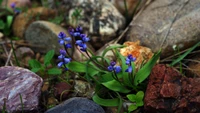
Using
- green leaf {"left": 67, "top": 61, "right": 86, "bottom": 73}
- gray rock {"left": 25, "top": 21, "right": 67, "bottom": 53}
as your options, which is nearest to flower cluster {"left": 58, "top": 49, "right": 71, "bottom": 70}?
green leaf {"left": 67, "top": 61, "right": 86, "bottom": 73}

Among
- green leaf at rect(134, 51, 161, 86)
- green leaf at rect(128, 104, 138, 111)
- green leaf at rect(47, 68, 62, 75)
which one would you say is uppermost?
green leaf at rect(134, 51, 161, 86)

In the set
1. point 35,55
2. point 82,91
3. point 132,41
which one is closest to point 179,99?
point 82,91

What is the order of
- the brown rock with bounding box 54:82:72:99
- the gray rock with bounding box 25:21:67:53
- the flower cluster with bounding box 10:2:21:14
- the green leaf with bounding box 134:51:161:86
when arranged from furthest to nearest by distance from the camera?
the flower cluster with bounding box 10:2:21:14 < the gray rock with bounding box 25:21:67:53 < the brown rock with bounding box 54:82:72:99 < the green leaf with bounding box 134:51:161:86

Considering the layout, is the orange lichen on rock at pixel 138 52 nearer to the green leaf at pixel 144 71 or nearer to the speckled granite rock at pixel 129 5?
the green leaf at pixel 144 71

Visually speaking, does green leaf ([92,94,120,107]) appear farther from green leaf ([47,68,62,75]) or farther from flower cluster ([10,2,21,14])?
flower cluster ([10,2,21,14])

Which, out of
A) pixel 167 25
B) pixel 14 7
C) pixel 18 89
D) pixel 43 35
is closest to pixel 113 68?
pixel 18 89

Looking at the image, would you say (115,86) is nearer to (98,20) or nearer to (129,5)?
(98,20)

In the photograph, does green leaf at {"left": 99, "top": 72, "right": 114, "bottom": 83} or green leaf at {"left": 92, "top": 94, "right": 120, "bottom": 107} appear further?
green leaf at {"left": 99, "top": 72, "right": 114, "bottom": 83}
